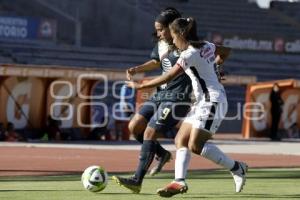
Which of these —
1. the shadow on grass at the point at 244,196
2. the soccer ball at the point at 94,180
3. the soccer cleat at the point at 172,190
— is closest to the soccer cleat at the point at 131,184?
the soccer ball at the point at 94,180

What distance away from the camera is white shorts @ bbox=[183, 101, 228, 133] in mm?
9742

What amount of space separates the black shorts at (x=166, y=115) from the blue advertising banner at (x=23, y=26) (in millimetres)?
25399

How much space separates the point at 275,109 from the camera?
30719mm

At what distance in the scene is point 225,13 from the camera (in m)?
46.9

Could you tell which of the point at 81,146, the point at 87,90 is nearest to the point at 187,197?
the point at 81,146

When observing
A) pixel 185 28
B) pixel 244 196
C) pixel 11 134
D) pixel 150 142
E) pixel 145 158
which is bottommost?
pixel 11 134

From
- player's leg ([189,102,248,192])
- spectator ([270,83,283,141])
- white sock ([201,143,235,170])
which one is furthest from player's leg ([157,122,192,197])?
spectator ([270,83,283,141])

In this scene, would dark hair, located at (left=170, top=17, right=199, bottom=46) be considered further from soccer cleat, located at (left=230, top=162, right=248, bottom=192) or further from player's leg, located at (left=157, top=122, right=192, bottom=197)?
soccer cleat, located at (left=230, top=162, right=248, bottom=192)

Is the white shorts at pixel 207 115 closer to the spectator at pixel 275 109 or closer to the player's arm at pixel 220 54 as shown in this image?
the player's arm at pixel 220 54

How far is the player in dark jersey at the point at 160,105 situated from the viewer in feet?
34.0

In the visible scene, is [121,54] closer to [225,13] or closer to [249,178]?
[225,13]

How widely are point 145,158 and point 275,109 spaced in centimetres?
2076

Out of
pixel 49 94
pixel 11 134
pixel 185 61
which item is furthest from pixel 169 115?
pixel 49 94

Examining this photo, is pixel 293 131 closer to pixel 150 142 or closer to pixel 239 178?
pixel 150 142
